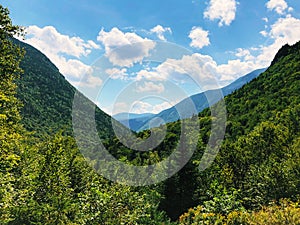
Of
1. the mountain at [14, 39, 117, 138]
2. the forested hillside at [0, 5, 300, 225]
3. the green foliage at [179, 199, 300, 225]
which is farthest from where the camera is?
the mountain at [14, 39, 117, 138]

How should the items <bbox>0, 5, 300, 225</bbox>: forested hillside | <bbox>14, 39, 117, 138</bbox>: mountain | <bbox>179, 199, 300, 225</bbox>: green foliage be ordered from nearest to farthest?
1. <bbox>179, 199, 300, 225</bbox>: green foliage
2. <bbox>0, 5, 300, 225</bbox>: forested hillside
3. <bbox>14, 39, 117, 138</bbox>: mountain

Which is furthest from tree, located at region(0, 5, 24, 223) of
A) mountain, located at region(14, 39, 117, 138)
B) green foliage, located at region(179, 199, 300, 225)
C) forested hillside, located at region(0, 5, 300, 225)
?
→ mountain, located at region(14, 39, 117, 138)

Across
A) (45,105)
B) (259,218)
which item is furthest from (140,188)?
(45,105)

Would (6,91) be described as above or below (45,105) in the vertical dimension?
below

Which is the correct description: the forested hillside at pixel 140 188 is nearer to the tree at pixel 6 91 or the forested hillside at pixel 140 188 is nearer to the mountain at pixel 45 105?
the tree at pixel 6 91

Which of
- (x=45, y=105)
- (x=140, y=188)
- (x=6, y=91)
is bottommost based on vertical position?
(x=140, y=188)

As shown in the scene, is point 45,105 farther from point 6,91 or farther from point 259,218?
point 259,218

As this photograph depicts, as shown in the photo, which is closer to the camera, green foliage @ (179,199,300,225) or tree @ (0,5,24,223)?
green foliage @ (179,199,300,225)

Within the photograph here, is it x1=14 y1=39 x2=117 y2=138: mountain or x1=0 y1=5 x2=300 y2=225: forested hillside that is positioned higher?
x1=14 y1=39 x2=117 y2=138: mountain

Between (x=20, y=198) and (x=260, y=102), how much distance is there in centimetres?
6623

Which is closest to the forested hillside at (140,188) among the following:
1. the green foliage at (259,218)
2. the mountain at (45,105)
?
the green foliage at (259,218)

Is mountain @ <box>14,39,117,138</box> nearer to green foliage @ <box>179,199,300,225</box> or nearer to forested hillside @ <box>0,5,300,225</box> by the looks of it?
forested hillside @ <box>0,5,300,225</box>

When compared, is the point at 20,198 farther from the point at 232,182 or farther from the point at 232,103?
the point at 232,103

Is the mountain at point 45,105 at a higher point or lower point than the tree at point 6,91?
higher
